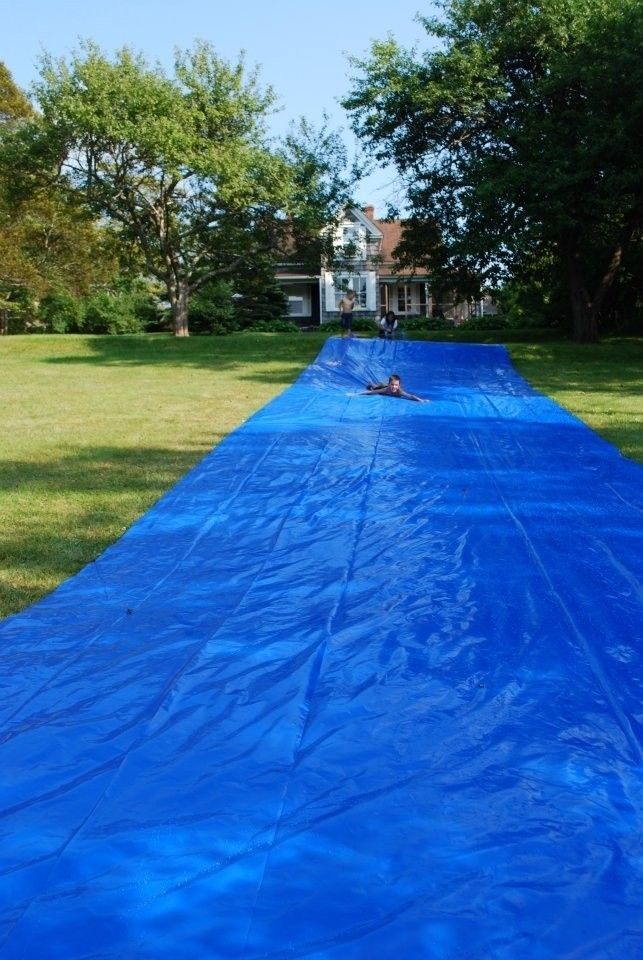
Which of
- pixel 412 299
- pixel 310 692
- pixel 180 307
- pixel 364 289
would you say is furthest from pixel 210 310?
pixel 310 692

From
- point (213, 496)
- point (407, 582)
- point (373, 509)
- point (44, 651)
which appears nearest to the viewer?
point (44, 651)

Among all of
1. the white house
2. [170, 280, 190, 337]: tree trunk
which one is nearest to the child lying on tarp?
[170, 280, 190, 337]: tree trunk

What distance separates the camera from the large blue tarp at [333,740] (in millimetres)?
2305

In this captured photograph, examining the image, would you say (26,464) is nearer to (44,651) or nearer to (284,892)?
(44,651)

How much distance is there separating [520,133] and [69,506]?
1655cm

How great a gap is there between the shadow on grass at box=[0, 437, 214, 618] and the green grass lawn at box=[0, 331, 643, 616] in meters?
0.01

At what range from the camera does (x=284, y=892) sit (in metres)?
2.39

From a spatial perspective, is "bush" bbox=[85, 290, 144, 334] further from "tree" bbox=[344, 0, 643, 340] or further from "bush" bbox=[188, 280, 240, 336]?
"tree" bbox=[344, 0, 643, 340]

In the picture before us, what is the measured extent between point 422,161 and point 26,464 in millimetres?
16781

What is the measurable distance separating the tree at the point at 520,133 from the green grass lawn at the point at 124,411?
250 cm

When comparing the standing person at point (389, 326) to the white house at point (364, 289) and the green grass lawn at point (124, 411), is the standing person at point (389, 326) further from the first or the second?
the white house at point (364, 289)

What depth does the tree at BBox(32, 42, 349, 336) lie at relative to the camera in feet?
78.6

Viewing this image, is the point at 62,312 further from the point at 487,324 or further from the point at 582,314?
the point at 582,314

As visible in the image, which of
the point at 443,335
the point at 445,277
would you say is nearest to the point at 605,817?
the point at 445,277
